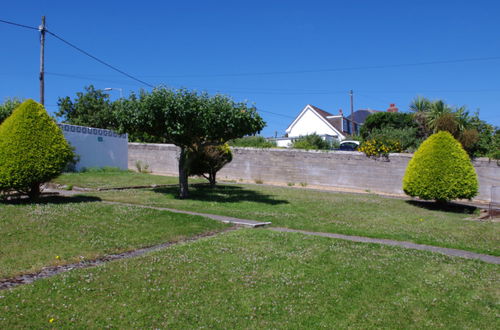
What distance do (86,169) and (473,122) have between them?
20.9 meters

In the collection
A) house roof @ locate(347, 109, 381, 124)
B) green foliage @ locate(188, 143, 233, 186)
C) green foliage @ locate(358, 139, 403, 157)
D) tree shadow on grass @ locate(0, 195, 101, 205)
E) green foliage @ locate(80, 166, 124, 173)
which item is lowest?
tree shadow on grass @ locate(0, 195, 101, 205)

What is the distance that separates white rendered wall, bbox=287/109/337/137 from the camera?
49.5 meters

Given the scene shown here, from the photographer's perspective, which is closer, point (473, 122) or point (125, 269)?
point (125, 269)

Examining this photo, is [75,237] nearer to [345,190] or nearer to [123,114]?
[123,114]

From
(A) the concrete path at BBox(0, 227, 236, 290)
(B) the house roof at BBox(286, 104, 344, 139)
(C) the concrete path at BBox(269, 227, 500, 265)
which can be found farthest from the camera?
(B) the house roof at BBox(286, 104, 344, 139)

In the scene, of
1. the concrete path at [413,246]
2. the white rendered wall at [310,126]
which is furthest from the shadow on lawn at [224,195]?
the white rendered wall at [310,126]

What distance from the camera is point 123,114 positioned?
1444 centimetres

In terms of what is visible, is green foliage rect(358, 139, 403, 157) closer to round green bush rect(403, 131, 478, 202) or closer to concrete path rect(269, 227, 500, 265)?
round green bush rect(403, 131, 478, 202)

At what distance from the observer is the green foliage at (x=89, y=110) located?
129ft

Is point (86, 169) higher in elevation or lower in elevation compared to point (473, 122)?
lower

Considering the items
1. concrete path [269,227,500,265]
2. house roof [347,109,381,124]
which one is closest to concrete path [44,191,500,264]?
concrete path [269,227,500,265]

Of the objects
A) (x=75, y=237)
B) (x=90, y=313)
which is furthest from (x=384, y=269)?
(x=75, y=237)

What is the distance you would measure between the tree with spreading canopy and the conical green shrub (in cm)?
286

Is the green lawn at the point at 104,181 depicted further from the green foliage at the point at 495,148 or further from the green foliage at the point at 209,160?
the green foliage at the point at 495,148
